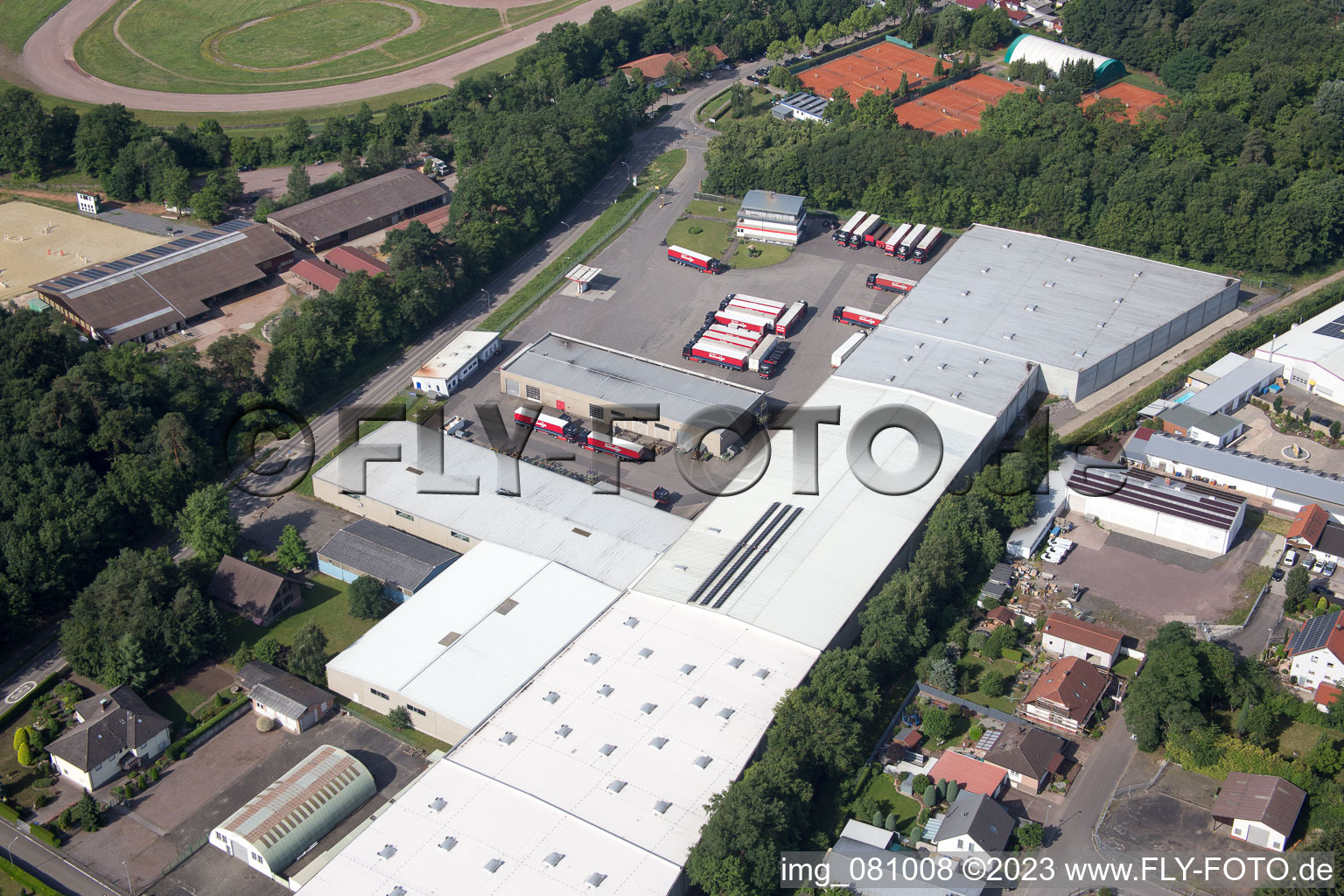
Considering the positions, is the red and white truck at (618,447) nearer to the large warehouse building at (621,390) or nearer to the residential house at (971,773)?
the large warehouse building at (621,390)

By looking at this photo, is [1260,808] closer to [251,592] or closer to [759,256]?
[251,592]

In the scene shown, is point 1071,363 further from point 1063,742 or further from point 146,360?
point 146,360

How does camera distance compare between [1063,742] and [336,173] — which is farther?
[336,173]

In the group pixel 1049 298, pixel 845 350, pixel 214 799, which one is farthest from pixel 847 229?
pixel 214 799

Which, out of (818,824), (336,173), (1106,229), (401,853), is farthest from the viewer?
(336,173)

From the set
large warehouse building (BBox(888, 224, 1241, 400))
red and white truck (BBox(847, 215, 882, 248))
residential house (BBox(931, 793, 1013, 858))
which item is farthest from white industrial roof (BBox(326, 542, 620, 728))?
red and white truck (BBox(847, 215, 882, 248))

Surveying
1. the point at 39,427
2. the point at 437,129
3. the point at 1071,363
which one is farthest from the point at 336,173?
the point at 1071,363
